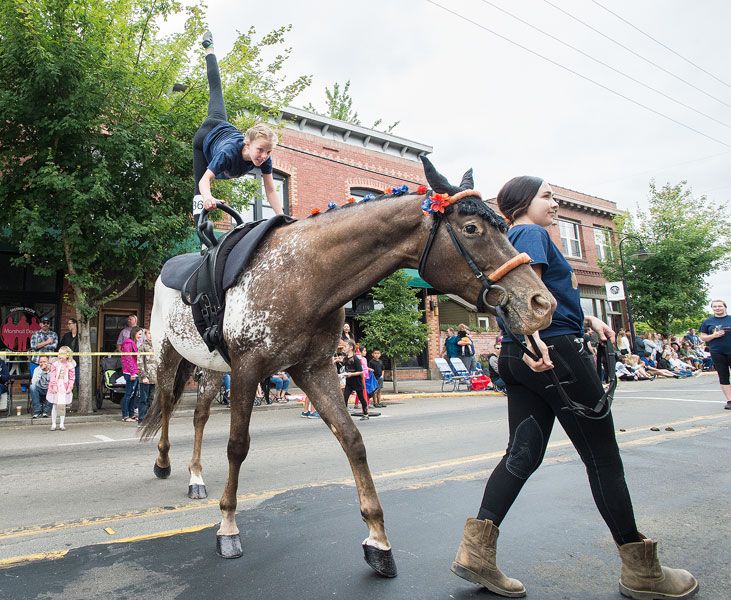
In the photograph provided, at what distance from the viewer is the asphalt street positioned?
264cm

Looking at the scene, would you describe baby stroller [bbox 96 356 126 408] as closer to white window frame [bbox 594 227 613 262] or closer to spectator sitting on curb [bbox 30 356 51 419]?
spectator sitting on curb [bbox 30 356 51 419]

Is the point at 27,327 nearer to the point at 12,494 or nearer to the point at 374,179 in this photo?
the point at 12,494

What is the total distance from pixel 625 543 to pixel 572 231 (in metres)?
31.6

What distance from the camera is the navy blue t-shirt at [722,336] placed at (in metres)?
9.24

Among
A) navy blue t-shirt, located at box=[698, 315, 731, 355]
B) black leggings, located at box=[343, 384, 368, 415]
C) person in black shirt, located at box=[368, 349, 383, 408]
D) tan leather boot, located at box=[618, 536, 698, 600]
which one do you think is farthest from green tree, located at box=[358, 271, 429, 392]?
tan leather boot, located at box=[618, 536, 698, 600]

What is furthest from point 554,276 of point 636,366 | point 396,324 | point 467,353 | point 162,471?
point 636,366

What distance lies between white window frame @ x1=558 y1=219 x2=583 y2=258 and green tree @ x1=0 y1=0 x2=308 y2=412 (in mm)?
22697

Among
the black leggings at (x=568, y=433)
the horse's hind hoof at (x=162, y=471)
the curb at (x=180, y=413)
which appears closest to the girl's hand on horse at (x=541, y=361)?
the black leggings at (x=568, y=433)

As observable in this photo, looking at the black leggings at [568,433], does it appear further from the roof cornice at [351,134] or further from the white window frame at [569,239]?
the white window frame at [569,239]

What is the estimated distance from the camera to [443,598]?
246cm

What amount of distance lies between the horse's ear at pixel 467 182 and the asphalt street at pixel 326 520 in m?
2.04

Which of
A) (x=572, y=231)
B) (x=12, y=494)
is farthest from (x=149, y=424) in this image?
(x=572, y=231)

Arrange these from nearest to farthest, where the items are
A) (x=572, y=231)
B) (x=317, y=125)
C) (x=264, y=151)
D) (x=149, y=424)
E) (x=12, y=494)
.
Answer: (x=264, y=151) → (x=12, y=494) → (x=149, y=424) → (x=317, y=125) → (x=572, y=231)

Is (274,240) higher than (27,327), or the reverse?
(27,327)
